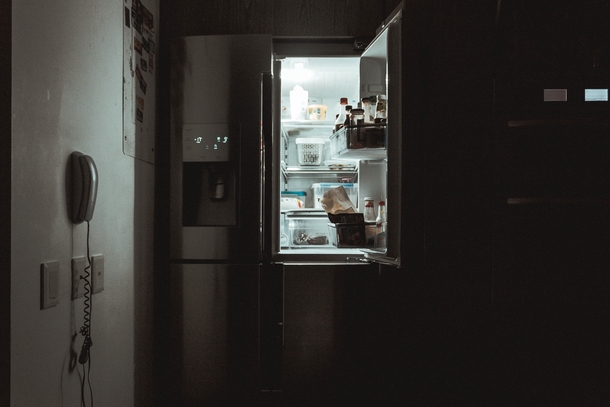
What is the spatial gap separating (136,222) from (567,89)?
6.05 ft

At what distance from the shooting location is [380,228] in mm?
2033

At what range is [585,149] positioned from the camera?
1802mm

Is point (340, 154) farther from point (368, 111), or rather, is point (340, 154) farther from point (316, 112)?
point (316, 112)

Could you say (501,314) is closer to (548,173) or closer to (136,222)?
(548,173)

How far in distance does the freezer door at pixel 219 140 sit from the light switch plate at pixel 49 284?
0.82 m

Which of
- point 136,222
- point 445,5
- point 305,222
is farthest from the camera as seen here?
point 305,222

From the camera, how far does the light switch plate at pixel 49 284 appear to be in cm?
108

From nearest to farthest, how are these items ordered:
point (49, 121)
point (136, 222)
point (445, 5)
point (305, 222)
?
point (49, 121)
point (136, 222)
point (445, 5)
point (305, 222)

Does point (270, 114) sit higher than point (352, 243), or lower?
higher

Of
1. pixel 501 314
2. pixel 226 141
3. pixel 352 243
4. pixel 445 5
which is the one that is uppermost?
pixel 445 5

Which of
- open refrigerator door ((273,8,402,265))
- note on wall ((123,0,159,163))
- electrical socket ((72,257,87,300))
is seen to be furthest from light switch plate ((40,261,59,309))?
open refrigerator door ((273,8,402,265))

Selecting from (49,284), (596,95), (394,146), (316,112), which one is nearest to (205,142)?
(316,112)

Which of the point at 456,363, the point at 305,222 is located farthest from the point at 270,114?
the point at 456,363
